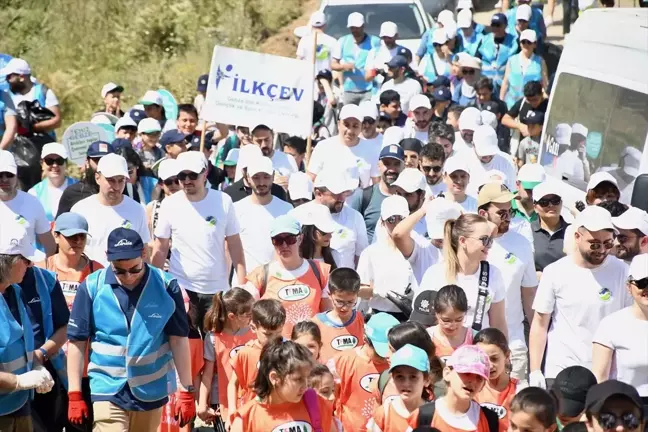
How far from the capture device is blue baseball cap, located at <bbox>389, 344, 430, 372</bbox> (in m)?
7.01

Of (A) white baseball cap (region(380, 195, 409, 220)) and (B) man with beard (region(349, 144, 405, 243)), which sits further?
(B) man with beard (region(349, 144, 405, 243))

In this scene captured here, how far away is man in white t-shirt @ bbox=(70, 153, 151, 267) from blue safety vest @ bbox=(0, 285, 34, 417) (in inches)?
80.5

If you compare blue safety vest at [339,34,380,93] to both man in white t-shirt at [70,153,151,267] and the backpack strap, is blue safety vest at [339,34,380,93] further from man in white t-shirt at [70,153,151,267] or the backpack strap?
the backpack strap

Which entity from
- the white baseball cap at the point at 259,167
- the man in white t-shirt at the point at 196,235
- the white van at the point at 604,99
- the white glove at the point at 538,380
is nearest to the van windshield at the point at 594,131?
the white van at the point at 604,99

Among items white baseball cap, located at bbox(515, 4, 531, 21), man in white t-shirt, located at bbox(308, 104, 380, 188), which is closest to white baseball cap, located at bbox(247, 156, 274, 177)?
man in white t-shirt, located at bbox(308, 104, 380, 188)

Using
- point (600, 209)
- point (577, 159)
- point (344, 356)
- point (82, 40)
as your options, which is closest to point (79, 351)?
point (344, 356)

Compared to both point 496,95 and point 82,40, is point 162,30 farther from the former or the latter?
point 496,95

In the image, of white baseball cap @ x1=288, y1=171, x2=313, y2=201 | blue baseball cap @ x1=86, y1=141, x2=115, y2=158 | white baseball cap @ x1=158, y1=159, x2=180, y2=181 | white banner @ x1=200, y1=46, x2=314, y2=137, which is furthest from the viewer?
white banner @ x1=200, y1=46, x2=314, y2=137

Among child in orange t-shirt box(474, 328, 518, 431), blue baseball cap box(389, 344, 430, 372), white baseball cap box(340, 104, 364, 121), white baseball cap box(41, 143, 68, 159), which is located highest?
blue baseball cap box(389, 344, 430, 372)

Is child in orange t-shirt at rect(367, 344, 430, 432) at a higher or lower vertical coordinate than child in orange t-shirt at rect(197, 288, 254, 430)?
higher

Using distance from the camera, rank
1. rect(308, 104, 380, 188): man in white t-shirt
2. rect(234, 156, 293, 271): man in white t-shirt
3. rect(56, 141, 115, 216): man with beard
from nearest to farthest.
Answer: rect(234, 156, 293, 271): man in white t-shirt
rect(56, 141, 115, 216): man with beard
rect(308, 104, 380, 188): man in white t-shirt

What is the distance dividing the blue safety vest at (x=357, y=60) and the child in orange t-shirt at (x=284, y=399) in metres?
11.1

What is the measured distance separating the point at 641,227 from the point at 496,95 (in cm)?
901

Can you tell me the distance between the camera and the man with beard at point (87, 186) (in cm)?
1075
